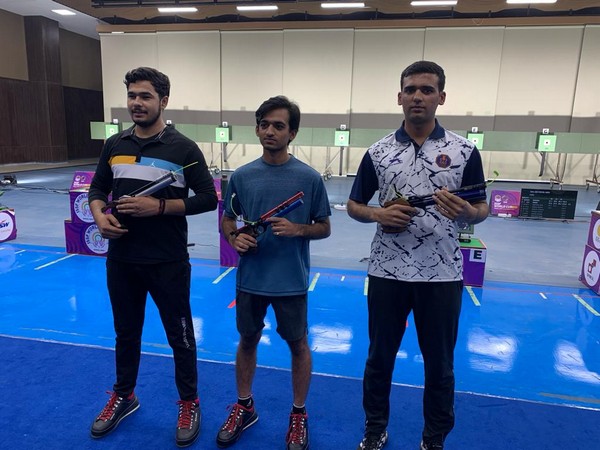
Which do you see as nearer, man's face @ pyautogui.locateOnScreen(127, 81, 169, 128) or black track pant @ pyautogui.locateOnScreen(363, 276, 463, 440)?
black track pant @ pyautogui.locateOnScreen(363, 276, 463, 440)

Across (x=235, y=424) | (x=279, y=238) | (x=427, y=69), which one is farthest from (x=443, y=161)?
(x=235, y=424)

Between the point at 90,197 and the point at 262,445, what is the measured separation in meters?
1.63

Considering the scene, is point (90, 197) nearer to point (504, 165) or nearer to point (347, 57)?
point (347, 57)

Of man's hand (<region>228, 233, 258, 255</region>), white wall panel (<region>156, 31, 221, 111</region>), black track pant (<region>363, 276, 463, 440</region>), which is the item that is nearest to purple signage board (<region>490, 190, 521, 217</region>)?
black track pant (<region>363, 276, 463, 440</region>)

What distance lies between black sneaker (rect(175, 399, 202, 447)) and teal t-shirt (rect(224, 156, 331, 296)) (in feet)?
2.53

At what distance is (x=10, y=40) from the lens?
1548cm

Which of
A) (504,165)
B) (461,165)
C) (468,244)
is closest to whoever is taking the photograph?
(461,165)

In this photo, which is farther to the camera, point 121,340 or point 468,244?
point 468,244

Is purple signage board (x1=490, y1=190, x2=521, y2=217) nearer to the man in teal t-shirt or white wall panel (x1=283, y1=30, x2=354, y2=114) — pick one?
white wall panel (x1=283, y1=30, x2=354, y2=114)

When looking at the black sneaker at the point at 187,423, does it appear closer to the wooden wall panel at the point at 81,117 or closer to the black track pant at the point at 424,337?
the black track pant at the point at 424,337

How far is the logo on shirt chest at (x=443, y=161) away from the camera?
1.94 m

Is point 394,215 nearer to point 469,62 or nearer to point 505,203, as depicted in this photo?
point 505,203

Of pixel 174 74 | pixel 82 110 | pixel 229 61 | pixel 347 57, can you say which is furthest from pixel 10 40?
pixel 347 57

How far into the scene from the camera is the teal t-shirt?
6.88ft
